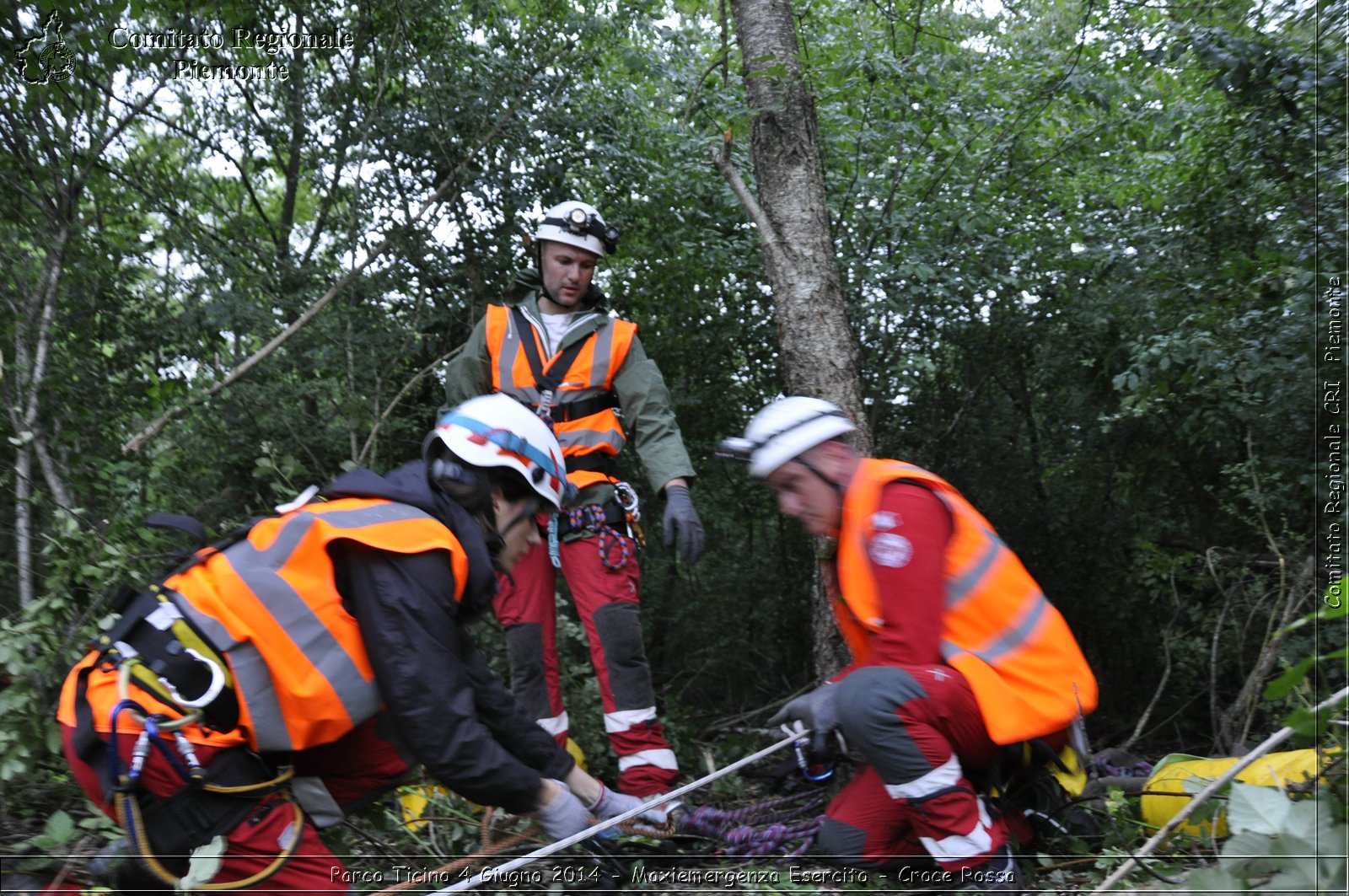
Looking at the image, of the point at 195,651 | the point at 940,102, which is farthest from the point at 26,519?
the point at 940,102

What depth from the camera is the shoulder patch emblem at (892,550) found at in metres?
2.73

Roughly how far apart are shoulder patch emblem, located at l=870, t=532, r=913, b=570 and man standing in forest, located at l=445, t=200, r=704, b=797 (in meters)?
1.13

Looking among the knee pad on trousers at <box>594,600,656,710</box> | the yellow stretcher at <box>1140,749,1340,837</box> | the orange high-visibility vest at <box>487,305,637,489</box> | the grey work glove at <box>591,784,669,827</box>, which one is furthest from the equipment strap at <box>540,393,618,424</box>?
the yellow stretcher at <box>1140,749,1340,837</box>

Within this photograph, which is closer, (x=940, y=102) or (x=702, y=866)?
(x=702, y=866)

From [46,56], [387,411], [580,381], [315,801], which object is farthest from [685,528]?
[46,56]

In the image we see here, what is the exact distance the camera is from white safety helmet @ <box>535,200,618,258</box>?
4.12 m

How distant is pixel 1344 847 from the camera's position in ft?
5.95

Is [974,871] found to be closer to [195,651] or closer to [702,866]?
[702,866]

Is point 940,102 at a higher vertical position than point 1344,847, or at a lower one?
higher

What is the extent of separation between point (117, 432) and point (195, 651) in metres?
2.59

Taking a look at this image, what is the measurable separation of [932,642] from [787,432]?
735mm

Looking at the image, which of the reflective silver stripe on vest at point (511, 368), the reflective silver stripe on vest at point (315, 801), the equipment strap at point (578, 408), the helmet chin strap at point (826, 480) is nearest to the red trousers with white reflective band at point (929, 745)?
the helmet chin strap at point (826, 480)

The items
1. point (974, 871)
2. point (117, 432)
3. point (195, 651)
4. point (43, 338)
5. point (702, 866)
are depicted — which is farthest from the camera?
point (117, 432)

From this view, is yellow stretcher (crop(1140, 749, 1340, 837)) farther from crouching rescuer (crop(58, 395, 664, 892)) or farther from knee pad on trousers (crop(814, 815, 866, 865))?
crouching rescuer (crop(58, 395, 664, 892))
